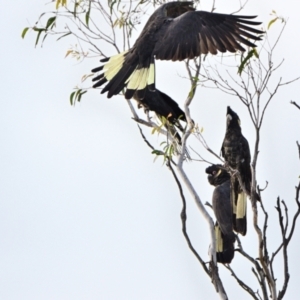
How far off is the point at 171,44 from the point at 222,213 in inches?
75.3

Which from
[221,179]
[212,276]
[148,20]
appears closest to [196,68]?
[148,20]

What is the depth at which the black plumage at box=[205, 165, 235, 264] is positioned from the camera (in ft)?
28.9

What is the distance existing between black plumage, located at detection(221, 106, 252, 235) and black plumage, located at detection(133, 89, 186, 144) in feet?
2.83

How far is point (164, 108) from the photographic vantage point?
8062mm

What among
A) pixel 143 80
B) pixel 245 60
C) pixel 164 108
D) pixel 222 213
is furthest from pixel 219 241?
pixel 143 80

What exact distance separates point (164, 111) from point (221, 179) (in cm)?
160

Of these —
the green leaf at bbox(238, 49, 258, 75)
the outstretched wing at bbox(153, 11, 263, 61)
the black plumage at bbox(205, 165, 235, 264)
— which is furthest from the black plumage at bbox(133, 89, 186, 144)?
the black plumage at bbox(205, 165, 235, 264)

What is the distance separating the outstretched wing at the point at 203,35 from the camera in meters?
7.67

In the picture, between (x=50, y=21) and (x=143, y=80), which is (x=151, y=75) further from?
(x=50, y=21)

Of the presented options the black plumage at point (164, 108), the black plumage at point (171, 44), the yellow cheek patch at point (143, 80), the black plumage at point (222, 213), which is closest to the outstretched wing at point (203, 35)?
the black plumage at point (171, 44)

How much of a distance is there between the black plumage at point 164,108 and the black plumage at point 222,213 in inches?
29.6

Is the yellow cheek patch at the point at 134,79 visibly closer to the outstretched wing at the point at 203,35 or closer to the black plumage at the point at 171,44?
the black plumage at the point at 171,44

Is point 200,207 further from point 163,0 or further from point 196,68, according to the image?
point 163,0

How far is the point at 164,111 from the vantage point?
8.03m
